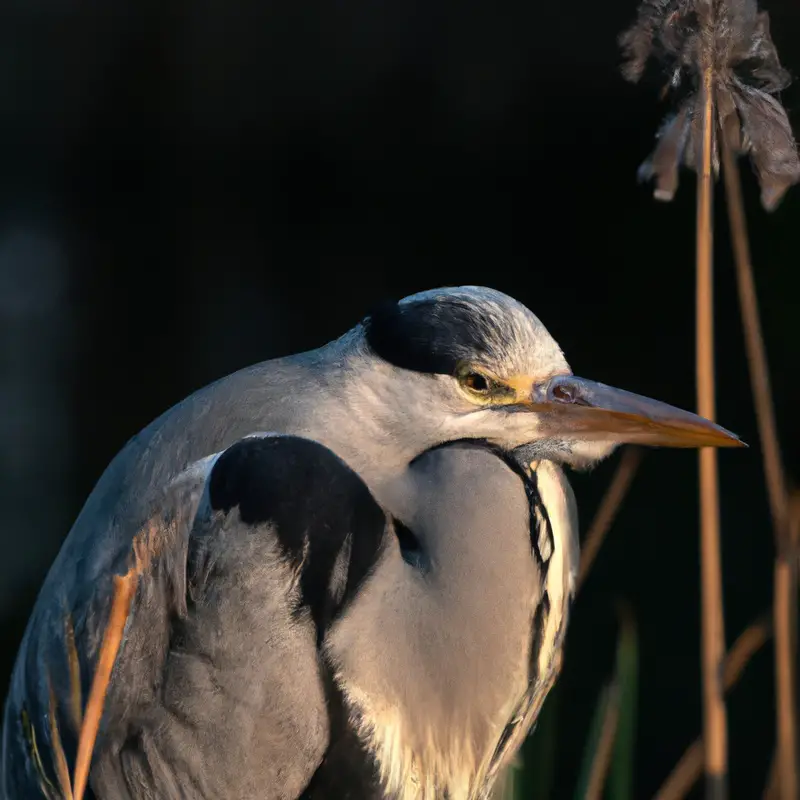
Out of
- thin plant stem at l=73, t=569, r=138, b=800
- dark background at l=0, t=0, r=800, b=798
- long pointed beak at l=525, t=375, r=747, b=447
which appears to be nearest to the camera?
thin plant stem at l=73, t=569, r=138, b=800

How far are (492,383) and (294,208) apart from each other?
104 inches

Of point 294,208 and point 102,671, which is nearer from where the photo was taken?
point 102,671

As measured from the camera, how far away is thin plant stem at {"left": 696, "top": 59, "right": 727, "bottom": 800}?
851 millimetres

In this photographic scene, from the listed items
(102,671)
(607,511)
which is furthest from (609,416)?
(102,671)

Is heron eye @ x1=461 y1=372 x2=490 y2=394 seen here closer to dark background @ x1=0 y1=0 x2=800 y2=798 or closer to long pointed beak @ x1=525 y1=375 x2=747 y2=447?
long pointed beak @ x1=525 y1=375 x2=747 y2=447

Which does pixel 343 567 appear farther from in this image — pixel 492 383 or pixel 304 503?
pixel 492 383

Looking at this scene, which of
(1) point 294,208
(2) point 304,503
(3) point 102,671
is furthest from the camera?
(1) point 294,208

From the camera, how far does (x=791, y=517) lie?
2.88 ft

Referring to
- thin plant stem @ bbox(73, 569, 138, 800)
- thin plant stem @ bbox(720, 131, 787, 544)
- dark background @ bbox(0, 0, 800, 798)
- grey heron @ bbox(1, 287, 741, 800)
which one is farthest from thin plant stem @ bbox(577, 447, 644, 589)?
dark background @ bbox(0, 0, 800, 798)

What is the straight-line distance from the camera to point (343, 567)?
3.39ft

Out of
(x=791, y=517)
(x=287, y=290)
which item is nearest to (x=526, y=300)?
(x=287, y=290)

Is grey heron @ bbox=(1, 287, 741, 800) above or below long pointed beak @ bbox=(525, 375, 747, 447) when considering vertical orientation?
below

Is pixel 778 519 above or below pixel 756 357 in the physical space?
below

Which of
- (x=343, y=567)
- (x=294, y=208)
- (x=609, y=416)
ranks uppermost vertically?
(x=609, y=416)
